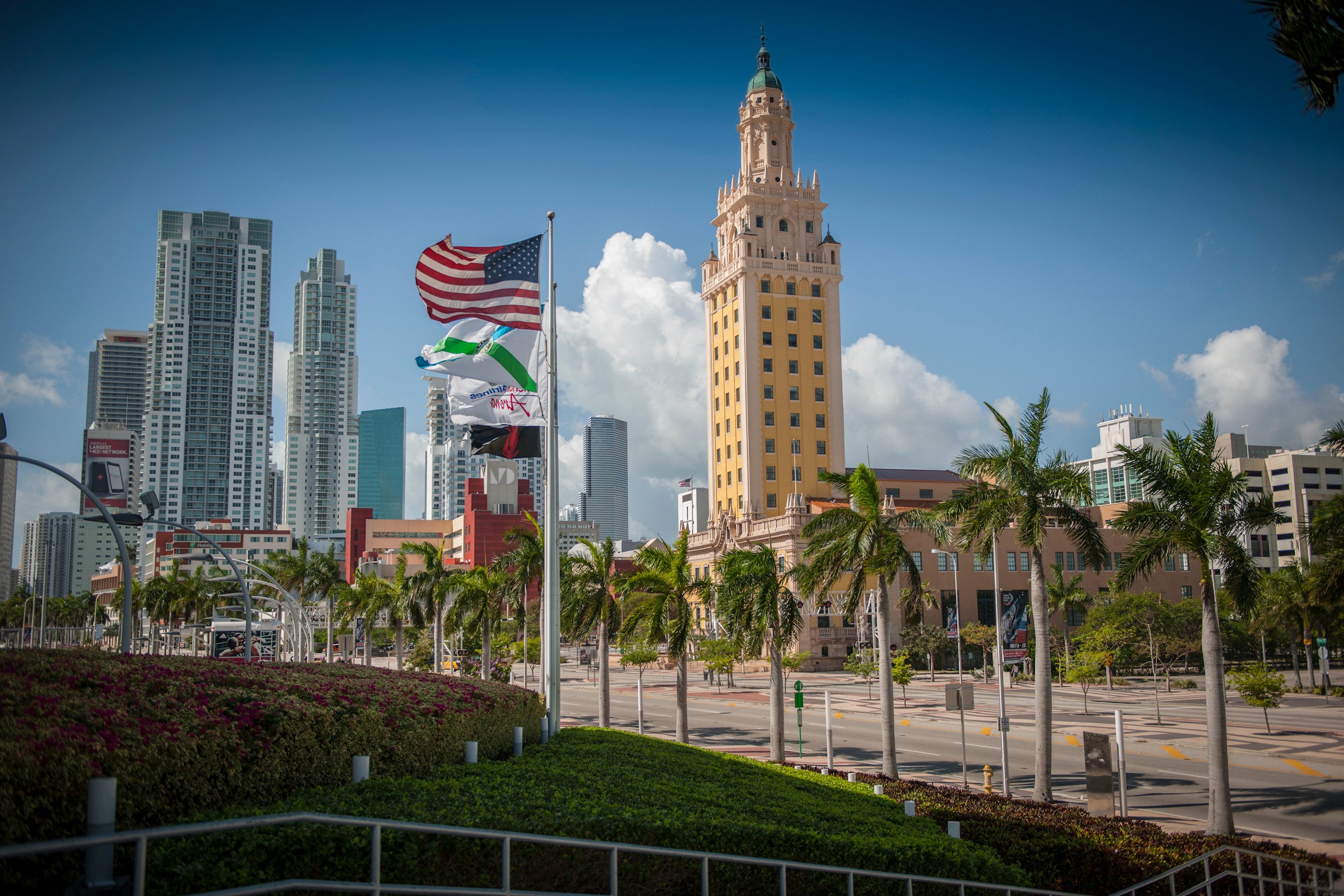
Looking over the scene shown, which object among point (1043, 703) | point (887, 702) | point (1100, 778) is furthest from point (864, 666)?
point (1100, 778)

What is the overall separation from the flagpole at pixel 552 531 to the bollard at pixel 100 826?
14392 mm

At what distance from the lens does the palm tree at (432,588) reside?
52844 mm

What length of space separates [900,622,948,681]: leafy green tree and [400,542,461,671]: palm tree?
4346 centimetres

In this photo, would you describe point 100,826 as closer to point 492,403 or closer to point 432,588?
point 492,403

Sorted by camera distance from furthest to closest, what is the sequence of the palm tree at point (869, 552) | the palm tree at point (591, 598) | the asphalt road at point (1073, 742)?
1. the palm tree at point (591, 598)
2. the palm tree at point (869, 552)
3. the asphalt road at point (1073, 742)

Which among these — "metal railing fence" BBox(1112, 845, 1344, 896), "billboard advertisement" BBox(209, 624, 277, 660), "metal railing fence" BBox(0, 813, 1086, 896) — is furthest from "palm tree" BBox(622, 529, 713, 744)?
"billboard advertisement" BBox(209, 624, 277, 660)

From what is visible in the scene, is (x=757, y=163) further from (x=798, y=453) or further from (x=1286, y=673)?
(x=1286, y=673)

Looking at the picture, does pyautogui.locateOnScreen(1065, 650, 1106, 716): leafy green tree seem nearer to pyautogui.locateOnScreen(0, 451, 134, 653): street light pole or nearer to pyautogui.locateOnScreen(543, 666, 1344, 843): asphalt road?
pyautogui.locateOnScreen(543, 666, 1344, 843): asphalt road

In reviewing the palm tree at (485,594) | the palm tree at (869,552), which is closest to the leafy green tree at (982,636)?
the palm tree at (485,594)

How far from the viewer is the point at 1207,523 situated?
22.0 m

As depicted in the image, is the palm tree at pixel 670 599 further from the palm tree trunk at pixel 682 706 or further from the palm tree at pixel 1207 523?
the palm tree at pixel 1207 523

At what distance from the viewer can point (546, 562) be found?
23891 mm

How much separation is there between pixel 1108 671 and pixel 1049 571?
24362mm

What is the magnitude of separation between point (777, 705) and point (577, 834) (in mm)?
20633
